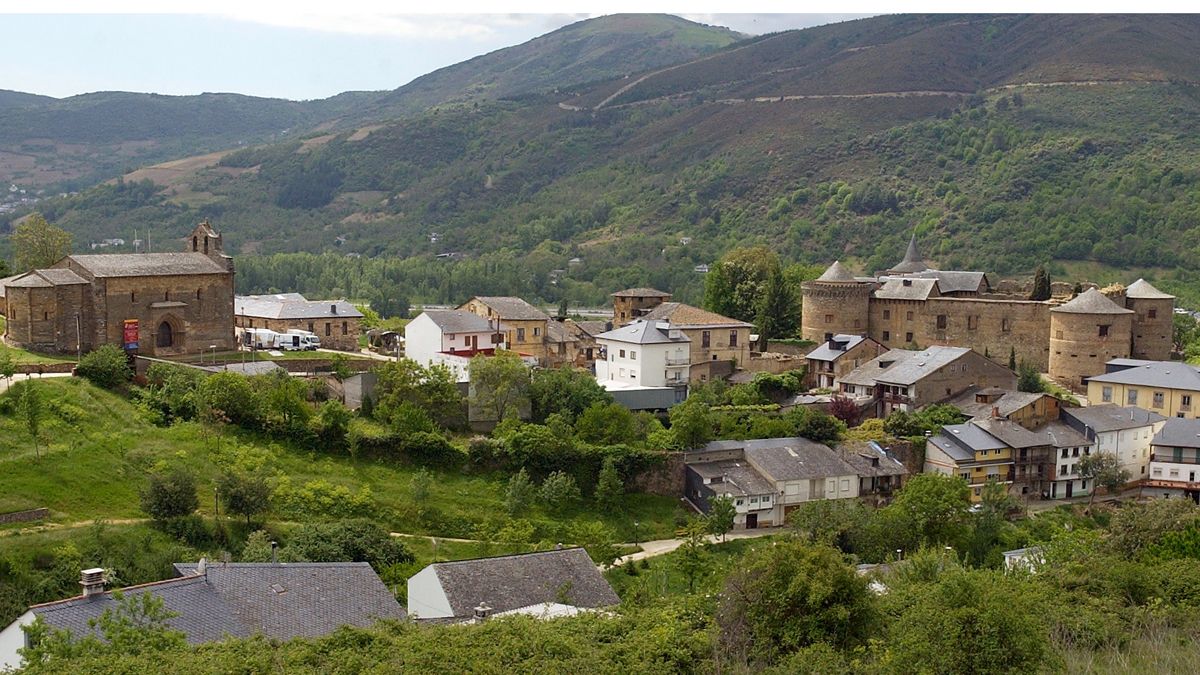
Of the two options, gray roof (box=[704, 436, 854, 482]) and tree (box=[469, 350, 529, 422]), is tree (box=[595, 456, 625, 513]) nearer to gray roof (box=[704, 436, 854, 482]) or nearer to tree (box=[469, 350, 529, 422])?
gray roof (box=[704, 436, 854, 482])

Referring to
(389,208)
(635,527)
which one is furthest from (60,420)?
(389,208)

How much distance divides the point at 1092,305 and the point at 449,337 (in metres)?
23.7

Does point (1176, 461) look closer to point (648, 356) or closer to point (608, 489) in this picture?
point (648, 356)

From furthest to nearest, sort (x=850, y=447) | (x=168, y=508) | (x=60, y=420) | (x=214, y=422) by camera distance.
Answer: (x=850, y=447), (x=214, y=422), (x=60, y=420), (x=168, y=508)

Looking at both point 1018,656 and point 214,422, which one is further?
point 214,422

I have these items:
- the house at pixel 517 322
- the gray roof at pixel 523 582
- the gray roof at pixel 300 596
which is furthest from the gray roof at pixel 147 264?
the gray roof at pixel 523 582

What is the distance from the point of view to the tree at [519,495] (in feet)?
124

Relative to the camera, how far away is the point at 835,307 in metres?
56.2

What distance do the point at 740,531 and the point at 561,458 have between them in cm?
567

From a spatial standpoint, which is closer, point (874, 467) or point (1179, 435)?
point (874, 467)

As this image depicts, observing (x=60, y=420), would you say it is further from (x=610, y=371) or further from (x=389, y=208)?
(x=389, y=208)

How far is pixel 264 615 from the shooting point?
25.0m

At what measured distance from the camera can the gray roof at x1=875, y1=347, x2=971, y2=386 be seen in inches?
1879

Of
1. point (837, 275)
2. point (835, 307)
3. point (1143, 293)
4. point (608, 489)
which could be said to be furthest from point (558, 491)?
point (1143, 293)
